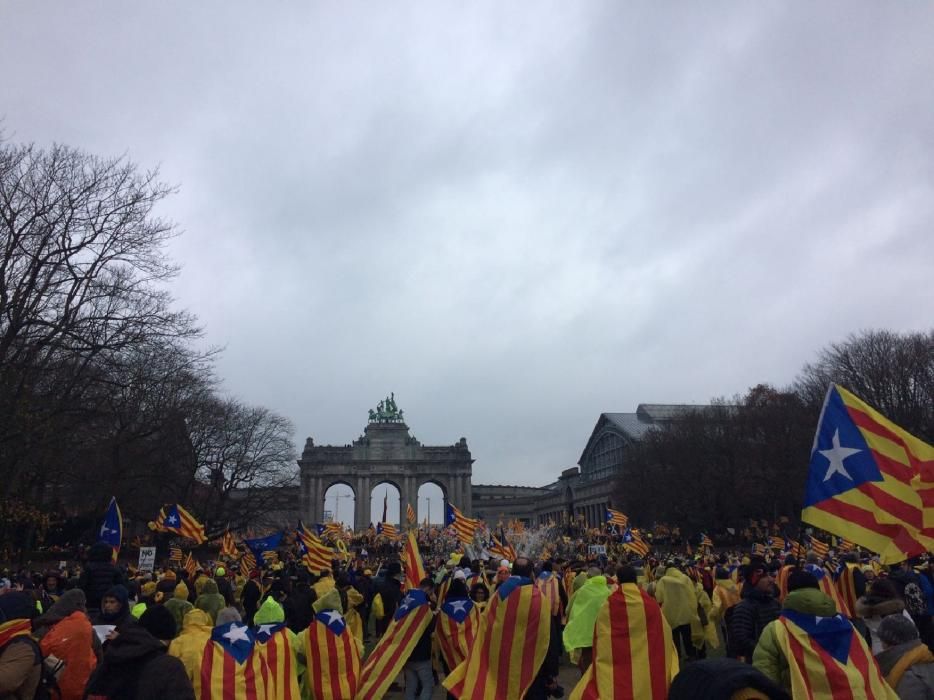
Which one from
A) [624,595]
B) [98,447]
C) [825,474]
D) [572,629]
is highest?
[98,447]

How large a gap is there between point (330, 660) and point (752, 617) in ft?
15.4

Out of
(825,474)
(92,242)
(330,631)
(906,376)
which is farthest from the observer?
(906,376)

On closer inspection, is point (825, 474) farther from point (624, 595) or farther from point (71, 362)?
point (71, 362)

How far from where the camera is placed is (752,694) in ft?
9.39

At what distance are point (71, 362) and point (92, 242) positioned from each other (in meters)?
4.44

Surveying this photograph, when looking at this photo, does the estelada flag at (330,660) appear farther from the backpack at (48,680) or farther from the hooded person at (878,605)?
the hooded person at (878,605)

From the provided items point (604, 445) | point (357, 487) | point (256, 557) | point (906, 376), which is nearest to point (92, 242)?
point (256, 557)

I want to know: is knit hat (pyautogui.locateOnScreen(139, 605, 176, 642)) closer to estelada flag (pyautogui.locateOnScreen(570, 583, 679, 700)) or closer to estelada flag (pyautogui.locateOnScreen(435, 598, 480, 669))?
estelada flag (pyautogui.locateOnScreen(570, 583, 679, 700))

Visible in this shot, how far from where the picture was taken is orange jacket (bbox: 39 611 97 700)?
19.9 ft

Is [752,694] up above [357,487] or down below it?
below

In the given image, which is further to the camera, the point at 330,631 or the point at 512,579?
the point at 330,631

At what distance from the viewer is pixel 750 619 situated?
7.21 metres

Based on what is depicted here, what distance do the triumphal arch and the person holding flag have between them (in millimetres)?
93663

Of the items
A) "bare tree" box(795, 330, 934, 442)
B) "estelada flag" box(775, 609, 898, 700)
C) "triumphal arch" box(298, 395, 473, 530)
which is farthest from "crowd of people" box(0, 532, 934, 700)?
"triumphal arch" box(298, 395, 473, 530)
